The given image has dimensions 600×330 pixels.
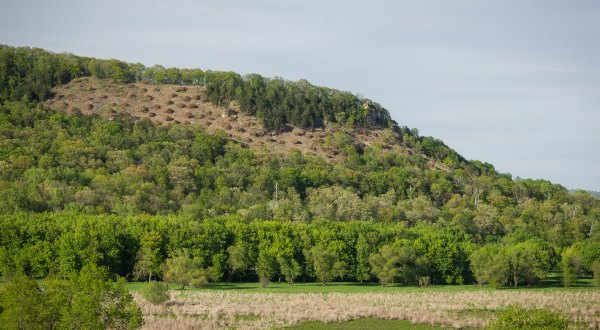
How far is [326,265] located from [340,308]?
32.1m

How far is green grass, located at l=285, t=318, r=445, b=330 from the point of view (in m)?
61.0

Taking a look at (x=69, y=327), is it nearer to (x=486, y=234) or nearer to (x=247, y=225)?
(x=247, y=225)

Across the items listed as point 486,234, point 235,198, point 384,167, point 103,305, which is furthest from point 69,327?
point 384,167

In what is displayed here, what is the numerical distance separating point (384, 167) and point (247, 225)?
283 ft

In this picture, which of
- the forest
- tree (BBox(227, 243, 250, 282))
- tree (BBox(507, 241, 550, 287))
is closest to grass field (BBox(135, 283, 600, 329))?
the forest

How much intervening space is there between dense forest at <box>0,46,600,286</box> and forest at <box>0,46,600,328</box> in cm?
32

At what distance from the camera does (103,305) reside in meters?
46.5

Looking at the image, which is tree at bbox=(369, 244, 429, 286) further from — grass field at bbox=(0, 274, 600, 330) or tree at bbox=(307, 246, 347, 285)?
grass field at bbox=(0, 274, 600, 330)

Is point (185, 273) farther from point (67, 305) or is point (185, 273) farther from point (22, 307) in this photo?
point (22, 307)

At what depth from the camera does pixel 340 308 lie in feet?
229

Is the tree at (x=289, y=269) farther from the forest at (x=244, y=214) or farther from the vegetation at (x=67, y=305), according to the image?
the vegetation at (x=67, y=305)

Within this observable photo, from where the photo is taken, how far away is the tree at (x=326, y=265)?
334ft

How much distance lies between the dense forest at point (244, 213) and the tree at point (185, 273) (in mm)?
299

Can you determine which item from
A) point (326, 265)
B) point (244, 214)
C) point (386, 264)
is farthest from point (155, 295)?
point (244, 214)
